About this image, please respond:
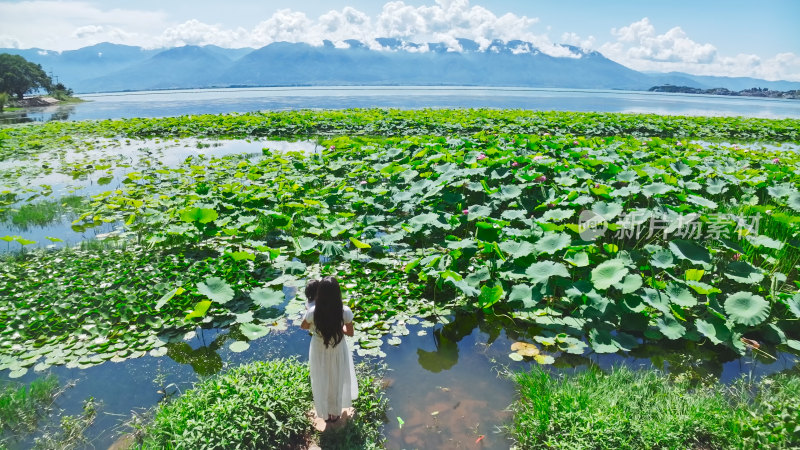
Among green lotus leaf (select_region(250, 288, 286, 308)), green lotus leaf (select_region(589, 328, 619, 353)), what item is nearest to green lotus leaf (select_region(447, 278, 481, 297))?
green lotus leaf (select_region(589, 328, 619, 353))

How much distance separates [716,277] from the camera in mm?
4738

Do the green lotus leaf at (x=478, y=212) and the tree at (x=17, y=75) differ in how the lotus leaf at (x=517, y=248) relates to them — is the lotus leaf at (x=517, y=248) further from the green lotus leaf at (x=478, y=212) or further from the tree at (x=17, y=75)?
the tree at (x=17, y=75)

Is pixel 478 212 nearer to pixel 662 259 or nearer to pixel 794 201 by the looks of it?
pixel 662 259

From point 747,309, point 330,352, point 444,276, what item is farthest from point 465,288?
point 747,309

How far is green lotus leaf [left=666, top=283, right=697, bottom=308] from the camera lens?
3.97 meters

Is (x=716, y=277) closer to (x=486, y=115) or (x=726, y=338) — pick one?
(x=726, y=338)

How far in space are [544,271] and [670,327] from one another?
1200mm

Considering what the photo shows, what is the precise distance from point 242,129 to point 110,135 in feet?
17.3

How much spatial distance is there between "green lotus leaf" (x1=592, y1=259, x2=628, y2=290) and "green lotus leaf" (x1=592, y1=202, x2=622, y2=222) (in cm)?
103

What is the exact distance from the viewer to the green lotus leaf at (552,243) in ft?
15.1

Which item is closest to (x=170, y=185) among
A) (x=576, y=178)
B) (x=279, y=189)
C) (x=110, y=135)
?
(x=279, y=189)

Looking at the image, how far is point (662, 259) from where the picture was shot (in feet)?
14.5

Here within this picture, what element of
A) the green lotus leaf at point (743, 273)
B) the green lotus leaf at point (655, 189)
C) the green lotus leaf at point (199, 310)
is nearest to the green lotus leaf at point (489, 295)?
the green lotus leaf at point (743, 273)

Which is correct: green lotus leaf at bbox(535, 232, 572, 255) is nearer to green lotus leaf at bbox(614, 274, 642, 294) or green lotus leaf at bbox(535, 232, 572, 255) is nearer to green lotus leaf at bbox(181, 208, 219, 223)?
green lotus leaf at bbox(614, 274, 642, 294)
